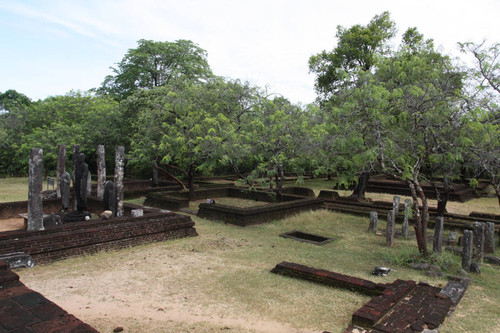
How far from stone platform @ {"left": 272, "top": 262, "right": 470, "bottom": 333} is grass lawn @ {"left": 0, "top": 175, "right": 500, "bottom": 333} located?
7.3 inches

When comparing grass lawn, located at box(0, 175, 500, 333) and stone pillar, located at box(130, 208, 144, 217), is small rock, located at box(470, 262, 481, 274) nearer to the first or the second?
grass lawn, located at box(0, 175, 500, 333)

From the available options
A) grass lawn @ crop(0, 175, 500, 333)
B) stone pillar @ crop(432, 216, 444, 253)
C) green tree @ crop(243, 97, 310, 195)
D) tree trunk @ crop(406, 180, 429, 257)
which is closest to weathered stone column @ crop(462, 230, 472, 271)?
grass lawn @ crop(0, 175, 500, 333)

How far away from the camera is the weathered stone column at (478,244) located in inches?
333

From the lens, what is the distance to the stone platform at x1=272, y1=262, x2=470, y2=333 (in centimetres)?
494

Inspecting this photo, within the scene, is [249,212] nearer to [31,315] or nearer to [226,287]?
[226,287]

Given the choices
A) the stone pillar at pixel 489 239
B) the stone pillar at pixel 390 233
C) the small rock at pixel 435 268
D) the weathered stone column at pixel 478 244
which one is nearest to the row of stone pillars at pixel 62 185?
the stone pillar at pixel 390 233

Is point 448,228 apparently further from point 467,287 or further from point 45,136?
point 45,136

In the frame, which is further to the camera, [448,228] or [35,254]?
[448,228]

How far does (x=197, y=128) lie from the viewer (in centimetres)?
1547

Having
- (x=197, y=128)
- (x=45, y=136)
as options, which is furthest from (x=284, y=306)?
(x=45, y=136)

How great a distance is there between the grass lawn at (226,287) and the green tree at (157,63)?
2148cm

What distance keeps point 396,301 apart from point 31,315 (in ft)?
16.5

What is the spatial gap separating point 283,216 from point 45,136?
1871 cm

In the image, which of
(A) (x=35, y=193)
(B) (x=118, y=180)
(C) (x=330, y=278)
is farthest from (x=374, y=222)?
(A) (x=35, y=193)
